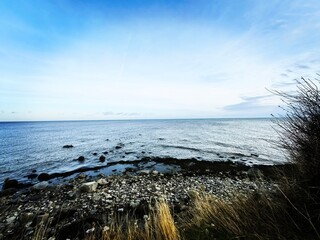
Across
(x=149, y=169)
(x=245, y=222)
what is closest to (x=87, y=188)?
(x=149, y=169)

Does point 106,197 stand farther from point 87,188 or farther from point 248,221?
point 248,221

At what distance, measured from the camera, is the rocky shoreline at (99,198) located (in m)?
6.87

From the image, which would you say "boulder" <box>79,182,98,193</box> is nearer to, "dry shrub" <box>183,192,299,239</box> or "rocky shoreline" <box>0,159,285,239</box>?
"rocky shoreline" <box>0,159,285,239</box>

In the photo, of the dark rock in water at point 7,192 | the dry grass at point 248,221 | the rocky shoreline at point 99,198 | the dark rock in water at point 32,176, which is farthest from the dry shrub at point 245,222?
the dark rock in water at point 32,176

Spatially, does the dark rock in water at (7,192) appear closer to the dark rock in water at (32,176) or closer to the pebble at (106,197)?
the pebble at (106,197)

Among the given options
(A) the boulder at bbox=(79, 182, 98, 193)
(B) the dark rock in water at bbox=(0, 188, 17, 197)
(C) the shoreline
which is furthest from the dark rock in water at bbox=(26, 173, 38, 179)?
(A) the boulder at bbox=(79, 182, 98, 193)

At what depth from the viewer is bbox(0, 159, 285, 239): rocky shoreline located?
6867 millimetres

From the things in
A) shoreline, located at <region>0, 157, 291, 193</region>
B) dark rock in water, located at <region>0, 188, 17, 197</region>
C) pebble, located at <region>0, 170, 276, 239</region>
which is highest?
pebble, located at <region>0, 170, 276, 239</region>

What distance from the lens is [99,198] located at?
9812 mm

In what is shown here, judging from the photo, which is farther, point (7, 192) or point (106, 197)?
point (7, 192)

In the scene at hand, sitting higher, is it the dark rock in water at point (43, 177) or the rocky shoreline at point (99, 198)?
the rocky shoreline at point (99, 198)

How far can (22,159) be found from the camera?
23.4m

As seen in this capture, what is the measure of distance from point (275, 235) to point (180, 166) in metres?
15.0

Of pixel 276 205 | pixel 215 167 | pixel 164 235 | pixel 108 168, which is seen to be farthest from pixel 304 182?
pixel 108 168
